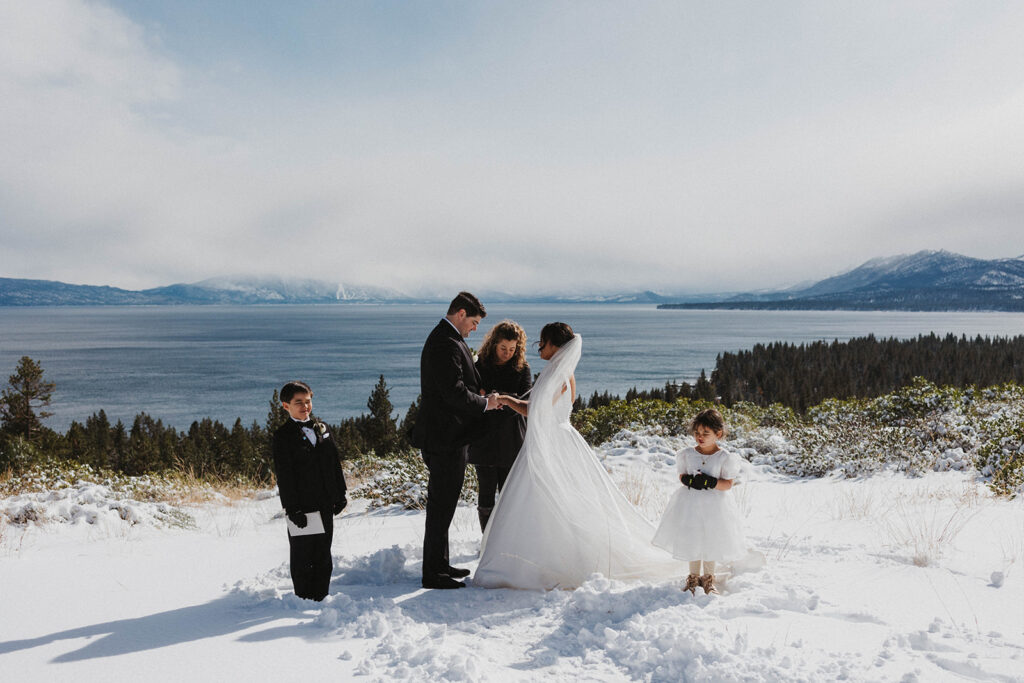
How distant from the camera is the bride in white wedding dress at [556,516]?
17.2ft

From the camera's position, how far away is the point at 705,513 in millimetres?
4953

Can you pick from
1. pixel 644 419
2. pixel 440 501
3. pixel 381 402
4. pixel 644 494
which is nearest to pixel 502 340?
pixel 440 501

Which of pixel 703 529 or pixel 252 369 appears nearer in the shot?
pixel 703 529

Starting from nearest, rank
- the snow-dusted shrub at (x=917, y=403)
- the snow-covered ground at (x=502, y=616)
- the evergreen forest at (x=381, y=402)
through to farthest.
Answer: the snow-covered ground at (x=502, y=616), the snow-dusted shrub at (x=917, y=403), the evergreen forest at (x=381, y=402)

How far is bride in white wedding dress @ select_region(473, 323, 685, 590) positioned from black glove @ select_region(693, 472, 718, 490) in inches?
34.1

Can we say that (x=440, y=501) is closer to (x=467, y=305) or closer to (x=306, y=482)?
(x=306, y=482)

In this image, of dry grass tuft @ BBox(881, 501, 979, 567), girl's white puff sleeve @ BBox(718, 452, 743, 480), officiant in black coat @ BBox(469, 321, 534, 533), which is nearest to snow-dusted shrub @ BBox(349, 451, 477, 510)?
officiant in black coat @ BBox(469, 321, 534, 533)

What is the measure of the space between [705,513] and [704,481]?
0.27m

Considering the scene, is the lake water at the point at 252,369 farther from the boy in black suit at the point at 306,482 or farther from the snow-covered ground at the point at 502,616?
the boy in black suit at the point at 306,482

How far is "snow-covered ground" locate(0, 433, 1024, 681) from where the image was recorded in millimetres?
3564

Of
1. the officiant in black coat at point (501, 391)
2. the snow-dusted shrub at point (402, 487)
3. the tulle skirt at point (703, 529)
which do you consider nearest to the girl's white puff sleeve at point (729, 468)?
the tulle skirt at point (703, 529)

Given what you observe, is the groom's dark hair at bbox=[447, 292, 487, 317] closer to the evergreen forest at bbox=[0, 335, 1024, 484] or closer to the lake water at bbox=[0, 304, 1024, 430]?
the evergreen forest at bbox=[0, 335, 1024, 484]

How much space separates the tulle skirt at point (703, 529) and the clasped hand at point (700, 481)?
0.35 feet

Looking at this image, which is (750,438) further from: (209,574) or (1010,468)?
(209,574)
